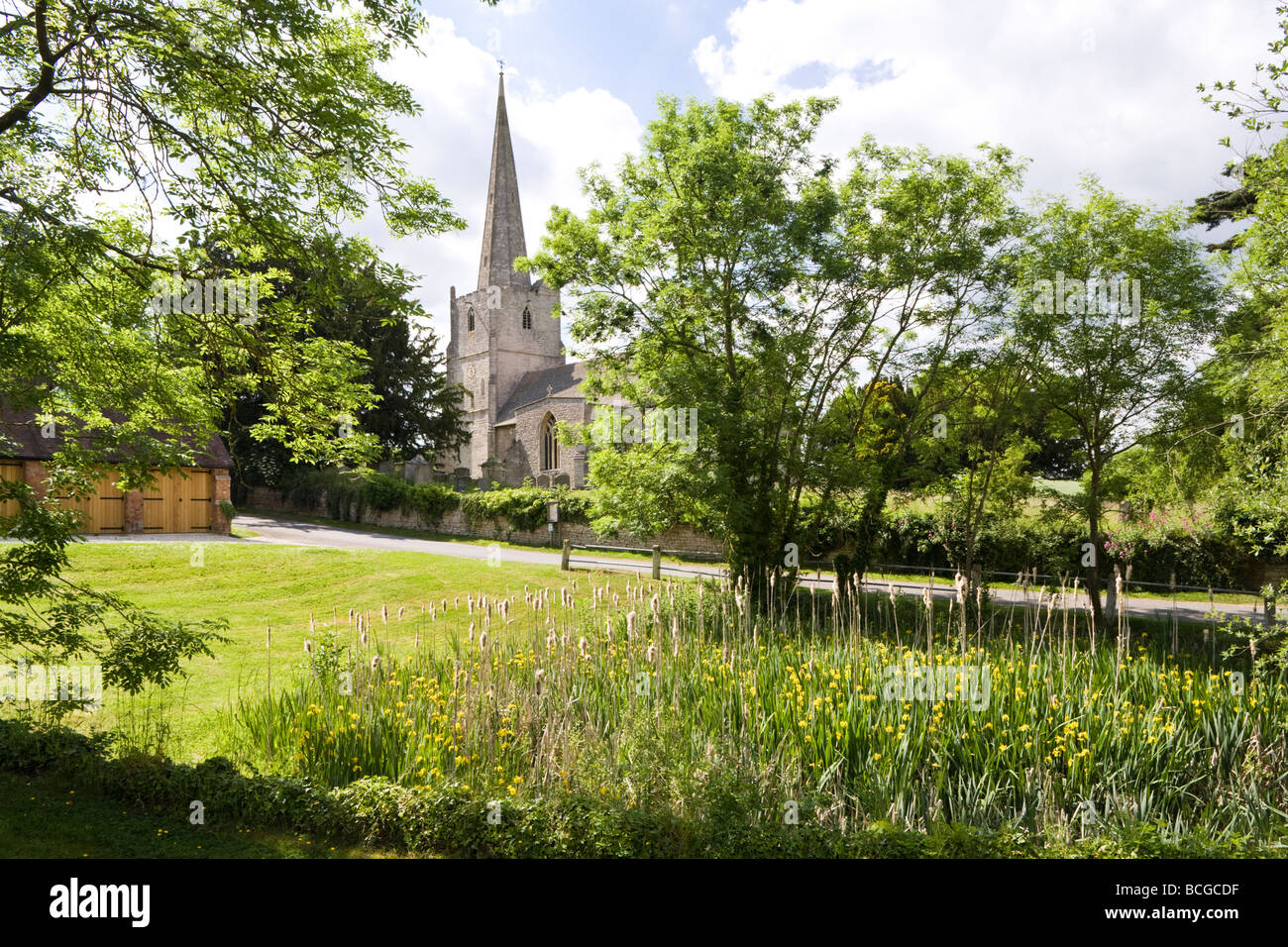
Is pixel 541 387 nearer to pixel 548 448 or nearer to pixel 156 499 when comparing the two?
pixel 548 448

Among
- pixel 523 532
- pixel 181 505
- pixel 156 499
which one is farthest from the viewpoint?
pixel 523 532

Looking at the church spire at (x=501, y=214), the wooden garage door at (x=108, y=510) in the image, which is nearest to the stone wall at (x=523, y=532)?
the wooden garage door at (x=108, y=510)

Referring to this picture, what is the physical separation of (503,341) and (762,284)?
154 ft

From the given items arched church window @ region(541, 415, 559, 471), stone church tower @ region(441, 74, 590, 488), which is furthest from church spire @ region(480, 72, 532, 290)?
arched church window @ region(541, 415, 559, 471)

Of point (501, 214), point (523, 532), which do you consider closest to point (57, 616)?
point (523, 532)

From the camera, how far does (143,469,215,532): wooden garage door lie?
25.5 metres

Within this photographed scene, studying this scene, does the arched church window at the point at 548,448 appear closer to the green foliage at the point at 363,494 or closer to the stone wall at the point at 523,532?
the green foliage at the point at 363,494

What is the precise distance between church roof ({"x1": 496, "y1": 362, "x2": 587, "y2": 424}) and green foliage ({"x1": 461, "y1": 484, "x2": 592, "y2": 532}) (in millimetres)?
16647

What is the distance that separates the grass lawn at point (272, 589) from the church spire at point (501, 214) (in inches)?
1556

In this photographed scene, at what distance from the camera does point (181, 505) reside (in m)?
26.0

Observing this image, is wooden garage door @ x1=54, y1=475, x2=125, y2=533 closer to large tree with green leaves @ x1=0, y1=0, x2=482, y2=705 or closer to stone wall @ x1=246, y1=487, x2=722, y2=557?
stone wall @ x1=246, y1=487, x2=722, y2=557

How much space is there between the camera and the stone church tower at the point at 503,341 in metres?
53.5
